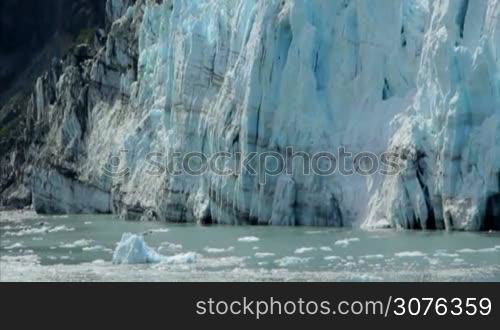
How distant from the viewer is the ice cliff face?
28.9 meters

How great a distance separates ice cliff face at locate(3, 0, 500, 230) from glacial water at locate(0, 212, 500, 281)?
3.97 feet

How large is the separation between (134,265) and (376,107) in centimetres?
1066

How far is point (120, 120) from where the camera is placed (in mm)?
48750

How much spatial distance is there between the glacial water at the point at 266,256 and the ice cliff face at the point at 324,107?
3.97ft

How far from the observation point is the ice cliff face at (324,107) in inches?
1139

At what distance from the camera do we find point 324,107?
3300 cm

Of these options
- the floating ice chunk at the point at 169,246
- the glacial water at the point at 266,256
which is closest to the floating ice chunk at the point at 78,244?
the glacial water at the point at 266,256

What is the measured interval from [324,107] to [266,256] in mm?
8763

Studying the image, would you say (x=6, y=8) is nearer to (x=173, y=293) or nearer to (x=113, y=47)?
(x=113, y=47)
